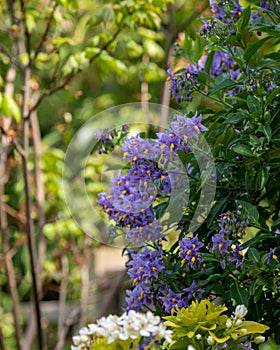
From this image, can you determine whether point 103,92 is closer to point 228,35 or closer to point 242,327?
point 228,35

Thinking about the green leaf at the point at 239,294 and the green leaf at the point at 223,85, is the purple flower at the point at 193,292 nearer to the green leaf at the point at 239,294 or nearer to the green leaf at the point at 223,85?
the green leaf at the point at 239,294

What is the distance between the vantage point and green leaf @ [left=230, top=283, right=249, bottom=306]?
1312 mm

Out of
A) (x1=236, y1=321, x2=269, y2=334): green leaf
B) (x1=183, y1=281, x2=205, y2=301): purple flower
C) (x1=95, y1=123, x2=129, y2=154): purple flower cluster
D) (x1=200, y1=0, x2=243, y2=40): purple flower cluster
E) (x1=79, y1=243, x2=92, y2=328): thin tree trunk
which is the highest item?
(x1=200, y1=0, x2=243, y2=40): purple flower cluster

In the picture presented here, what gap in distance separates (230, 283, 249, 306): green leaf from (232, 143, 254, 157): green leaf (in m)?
0.28

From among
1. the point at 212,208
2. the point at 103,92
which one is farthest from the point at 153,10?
the point at 103,92

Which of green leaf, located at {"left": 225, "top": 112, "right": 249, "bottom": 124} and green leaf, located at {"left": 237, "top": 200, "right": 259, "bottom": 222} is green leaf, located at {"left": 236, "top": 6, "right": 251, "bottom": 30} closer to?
green leaf, located at {"left": 225, "top": 112, "right": 249, "bottom": 124}

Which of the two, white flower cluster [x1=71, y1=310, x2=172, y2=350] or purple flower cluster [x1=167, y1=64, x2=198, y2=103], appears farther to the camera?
purple flower cluster [x1=167, y1=64, x2=198, y2=103]

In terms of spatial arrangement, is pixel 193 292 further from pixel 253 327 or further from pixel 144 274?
pixel 253 327

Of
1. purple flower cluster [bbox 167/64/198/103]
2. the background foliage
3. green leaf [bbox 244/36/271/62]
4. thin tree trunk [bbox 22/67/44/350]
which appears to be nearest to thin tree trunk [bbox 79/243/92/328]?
the background foliage

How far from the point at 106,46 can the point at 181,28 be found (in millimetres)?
573

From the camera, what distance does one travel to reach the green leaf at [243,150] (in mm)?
1349

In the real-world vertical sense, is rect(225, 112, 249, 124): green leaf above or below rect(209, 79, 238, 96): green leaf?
below

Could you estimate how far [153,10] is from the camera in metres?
2.34

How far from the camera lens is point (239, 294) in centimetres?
133
